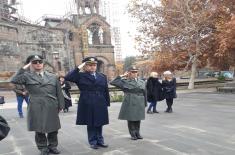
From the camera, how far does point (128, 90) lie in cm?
952

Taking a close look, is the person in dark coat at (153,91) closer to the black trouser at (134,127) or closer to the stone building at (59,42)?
the black trouser at (134,127)

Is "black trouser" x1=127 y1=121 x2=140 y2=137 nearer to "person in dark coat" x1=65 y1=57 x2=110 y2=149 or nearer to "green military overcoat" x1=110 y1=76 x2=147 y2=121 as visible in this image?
"green military overcoat" x1=110 y1=76 x2=147 y2=121

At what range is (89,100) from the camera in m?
8.33

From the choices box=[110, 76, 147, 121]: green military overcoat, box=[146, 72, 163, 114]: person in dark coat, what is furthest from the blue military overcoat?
box=[146, 72, 163, 114]: person in dark coat

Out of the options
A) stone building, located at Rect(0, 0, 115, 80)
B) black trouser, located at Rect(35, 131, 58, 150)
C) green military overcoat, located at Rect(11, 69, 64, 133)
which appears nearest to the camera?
green military overcoat, located at Rect(11, 69, 64, 133)

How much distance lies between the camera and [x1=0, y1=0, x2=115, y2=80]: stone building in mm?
47812

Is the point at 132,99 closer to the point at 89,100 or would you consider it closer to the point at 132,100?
the point at 132,100

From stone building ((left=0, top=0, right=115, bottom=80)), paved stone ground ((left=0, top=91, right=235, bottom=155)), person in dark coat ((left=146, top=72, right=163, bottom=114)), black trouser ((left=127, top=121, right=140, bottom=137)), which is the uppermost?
stone building ((left=0, top=0, right=115, bottom=80))

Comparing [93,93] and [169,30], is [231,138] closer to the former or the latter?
[93,93]

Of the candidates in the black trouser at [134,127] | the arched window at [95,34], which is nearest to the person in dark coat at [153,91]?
the black trouser at [134,127]

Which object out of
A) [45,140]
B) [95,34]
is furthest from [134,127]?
[95,34]

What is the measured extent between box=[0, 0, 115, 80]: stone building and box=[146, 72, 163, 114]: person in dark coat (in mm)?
33357

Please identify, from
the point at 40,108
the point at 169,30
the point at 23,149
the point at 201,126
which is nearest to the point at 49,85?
the point at 40,108

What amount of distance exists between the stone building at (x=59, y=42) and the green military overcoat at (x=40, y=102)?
1549 inches
